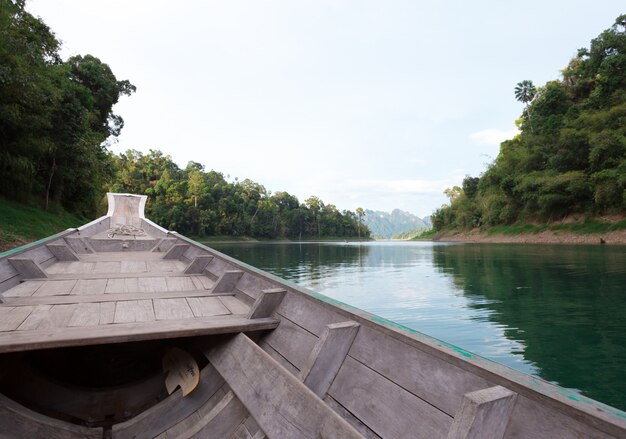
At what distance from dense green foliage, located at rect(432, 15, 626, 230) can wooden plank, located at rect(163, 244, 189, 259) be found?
2731cm

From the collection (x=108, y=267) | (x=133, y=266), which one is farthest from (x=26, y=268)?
(x=133, y=266)

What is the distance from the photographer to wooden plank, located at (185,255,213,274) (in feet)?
14.0

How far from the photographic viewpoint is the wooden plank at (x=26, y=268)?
3.44 m

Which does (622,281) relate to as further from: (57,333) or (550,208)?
(550,208)

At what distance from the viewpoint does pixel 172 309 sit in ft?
8.48

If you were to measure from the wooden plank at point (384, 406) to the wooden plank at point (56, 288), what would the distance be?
2568 millimetres

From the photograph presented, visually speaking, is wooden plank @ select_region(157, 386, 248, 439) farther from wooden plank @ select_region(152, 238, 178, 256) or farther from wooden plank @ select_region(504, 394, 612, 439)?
wooden plank @ select_region(152, 238, 178, 256)

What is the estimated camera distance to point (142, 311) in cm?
250

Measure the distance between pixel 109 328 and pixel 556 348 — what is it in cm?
466

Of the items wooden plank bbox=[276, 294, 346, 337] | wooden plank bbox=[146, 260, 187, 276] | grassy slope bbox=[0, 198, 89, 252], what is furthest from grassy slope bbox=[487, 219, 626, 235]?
grassy slope bbox=[0, 198, 89, 252]

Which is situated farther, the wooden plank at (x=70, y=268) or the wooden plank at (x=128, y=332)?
the wooden plank at (x=70, y=268)

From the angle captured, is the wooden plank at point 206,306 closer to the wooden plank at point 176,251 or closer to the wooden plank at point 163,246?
the wooden plank at point 176,251

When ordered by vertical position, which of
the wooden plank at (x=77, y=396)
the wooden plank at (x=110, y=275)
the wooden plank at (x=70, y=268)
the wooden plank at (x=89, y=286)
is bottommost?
the wooden plank at (x=77, y=396)

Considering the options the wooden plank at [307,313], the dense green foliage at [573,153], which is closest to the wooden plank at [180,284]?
the wooden plank at [307,313]
